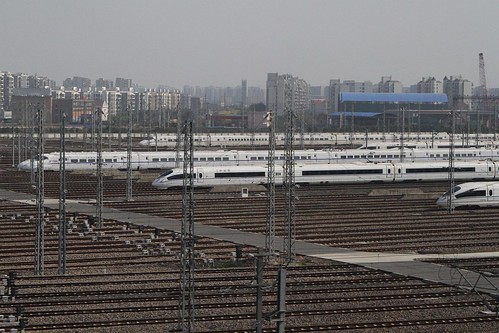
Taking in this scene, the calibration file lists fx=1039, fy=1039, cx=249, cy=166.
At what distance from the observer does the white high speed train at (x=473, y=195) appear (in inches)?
1769

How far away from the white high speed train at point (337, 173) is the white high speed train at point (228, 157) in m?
8.14

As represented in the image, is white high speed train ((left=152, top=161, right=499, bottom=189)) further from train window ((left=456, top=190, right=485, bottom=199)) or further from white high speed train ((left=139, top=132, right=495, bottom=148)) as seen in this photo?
white high speed train ((left=139, top=132, right=495, bottom=148))

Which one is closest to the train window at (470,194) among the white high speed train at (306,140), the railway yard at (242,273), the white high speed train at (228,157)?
the railway yard at (242,273)

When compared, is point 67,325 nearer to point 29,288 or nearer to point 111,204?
point 29,288

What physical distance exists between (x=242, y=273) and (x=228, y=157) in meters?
39.2

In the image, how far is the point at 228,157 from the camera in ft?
221

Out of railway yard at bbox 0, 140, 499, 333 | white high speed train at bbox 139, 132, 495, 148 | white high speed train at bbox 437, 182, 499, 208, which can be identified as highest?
white high speed train at bbox 139, 132, 495, 148

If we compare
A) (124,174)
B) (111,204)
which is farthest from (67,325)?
(124,174)

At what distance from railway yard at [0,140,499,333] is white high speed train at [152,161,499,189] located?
4.55 m

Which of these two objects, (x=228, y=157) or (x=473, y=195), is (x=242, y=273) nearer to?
(x=473, y=195)

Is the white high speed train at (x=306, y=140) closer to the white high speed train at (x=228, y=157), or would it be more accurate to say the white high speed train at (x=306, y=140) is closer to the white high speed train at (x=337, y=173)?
the white high speed train at (x=228, y=157)

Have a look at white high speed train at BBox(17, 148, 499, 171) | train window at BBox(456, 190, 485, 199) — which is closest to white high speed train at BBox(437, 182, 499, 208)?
train window at BBox(456, 190, 485, 199)

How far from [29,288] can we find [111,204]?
21899 mm

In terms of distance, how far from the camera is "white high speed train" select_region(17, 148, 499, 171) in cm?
6731
